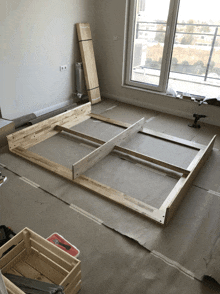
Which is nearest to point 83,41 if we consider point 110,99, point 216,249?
point 110,99

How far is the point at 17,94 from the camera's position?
4176 mm

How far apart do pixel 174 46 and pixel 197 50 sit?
443 mm

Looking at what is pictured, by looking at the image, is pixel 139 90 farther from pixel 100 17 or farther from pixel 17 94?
pixel 17 94

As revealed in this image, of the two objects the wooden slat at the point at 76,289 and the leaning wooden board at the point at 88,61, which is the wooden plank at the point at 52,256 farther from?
the leaning wooden board at the point at 88,61

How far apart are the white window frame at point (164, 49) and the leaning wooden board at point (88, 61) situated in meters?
0.67

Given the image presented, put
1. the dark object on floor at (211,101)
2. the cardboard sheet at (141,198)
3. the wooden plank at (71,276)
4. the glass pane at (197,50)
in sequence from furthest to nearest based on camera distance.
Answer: the dark object on floor at (211,101) < the glass pane at (197,50) < the cardboard sheet at (141,198) < the wooden plank at (71,276)

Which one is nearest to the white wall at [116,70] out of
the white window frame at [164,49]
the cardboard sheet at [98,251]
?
the white window frame at [164,49]

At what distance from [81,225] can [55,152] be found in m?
1.45

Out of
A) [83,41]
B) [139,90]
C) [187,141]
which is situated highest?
[83,41]

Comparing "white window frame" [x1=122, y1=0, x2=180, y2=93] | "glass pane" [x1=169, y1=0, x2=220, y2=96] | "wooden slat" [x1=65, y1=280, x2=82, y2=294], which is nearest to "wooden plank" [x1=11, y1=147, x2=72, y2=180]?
"wooden slat" [x1=65, y1=280, x2=82, y2=294]

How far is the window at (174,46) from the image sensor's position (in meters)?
4.38

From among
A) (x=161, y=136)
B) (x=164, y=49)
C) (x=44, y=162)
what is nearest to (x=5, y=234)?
(x=44, y=162)

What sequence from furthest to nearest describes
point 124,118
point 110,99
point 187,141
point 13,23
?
point 110,99 → point 124,118 → point 187,141 → point 13,23

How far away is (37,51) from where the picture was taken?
4.29m
